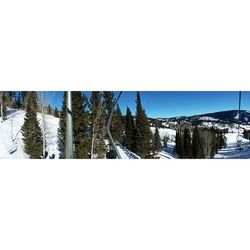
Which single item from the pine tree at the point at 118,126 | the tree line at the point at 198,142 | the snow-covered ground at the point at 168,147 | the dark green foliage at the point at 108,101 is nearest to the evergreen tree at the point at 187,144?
the tree line at the point at 198,142

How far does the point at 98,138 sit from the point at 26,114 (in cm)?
71

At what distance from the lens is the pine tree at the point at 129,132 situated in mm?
3322

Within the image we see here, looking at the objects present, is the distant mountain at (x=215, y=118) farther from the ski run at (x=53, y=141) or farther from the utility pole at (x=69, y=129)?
the utility pole at (x=69, y=129)

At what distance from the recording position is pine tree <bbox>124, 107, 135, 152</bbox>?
3322mm

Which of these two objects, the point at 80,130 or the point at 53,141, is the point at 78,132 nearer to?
the point at 80,130

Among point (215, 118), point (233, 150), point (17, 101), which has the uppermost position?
point (17, 101)

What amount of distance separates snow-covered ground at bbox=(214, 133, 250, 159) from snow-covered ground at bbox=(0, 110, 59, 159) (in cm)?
150

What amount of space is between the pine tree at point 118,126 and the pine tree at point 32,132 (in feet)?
2.27

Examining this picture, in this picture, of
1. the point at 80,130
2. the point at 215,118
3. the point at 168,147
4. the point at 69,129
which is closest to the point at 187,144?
the point at 168,147

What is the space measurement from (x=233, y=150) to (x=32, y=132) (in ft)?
6.09

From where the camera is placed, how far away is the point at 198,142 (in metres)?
3.37

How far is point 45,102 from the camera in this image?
335 cm
